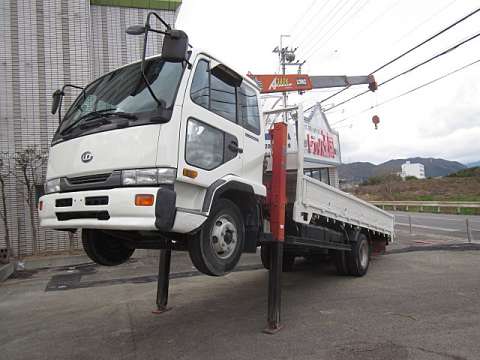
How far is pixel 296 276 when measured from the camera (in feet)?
27.7

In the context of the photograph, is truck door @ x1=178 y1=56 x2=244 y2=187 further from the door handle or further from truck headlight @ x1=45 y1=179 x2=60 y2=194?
truck headlight @ x1=45 y1=179 x2=60 y2=194

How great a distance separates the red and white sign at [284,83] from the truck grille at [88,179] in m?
11.0

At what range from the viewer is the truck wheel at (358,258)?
775 cm

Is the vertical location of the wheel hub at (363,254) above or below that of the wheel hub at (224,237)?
below

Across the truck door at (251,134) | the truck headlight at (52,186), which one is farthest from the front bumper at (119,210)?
the truck door at (251,134)

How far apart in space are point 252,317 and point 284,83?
11.1 m

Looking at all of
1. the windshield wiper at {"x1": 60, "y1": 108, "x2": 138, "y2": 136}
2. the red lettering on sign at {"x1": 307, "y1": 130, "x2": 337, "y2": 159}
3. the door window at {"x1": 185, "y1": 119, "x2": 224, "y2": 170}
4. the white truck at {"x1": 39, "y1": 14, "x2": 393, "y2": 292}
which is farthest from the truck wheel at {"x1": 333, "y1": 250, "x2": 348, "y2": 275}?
the windshield wiper at {"x1": 60, "y1": 108, "x2": 138, "y2": 136}

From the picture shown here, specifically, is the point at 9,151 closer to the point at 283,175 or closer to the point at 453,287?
the point at 283,175

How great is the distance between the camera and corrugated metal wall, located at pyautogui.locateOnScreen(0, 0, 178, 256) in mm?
12766

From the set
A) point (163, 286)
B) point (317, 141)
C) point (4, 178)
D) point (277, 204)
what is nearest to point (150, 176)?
point (277, 204)

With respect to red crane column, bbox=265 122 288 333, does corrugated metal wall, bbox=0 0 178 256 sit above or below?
above

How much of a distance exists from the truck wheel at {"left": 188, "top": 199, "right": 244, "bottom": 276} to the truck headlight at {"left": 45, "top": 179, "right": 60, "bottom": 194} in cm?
150

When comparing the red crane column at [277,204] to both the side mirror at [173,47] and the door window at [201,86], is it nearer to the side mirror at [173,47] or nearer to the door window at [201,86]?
the door window at [201,86]

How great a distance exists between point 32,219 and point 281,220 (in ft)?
32.3
